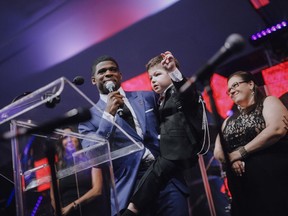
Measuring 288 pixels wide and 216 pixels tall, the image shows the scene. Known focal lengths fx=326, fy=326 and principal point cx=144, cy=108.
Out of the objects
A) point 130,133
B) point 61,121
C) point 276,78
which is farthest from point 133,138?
point 276,78

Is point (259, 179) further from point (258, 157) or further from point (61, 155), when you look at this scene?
point (61, 155)

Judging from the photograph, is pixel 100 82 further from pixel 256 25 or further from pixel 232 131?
pixel 256 25

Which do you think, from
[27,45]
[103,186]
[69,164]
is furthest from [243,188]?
[27,45]

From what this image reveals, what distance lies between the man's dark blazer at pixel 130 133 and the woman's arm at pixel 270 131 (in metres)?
0.67

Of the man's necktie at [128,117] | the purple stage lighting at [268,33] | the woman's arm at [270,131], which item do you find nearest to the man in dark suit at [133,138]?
the man's necktie at [128,117]

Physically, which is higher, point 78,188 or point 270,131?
point 270,131

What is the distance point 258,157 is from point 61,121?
158 cm

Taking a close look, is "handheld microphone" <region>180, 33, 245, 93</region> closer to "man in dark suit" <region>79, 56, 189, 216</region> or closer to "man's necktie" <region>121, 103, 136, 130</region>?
"man in dark suit" <region>79, 56, 189, 216</region>

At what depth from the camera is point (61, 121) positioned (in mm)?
1478

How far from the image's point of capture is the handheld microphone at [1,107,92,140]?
4.78 feet

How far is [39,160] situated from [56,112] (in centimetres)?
28

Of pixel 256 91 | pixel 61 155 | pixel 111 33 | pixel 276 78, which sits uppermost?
pixel 111 33

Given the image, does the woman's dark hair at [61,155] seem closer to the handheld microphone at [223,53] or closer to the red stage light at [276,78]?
the handheld microphone at [223,53]

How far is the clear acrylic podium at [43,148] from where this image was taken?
1.52m
